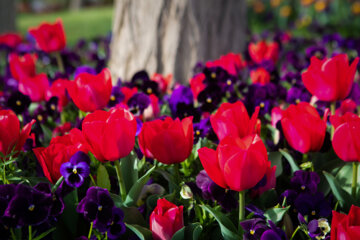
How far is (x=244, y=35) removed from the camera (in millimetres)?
3352

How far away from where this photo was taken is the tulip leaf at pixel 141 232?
3.73 feet

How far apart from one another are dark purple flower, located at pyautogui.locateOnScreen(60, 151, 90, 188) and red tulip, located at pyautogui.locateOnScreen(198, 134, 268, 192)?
1.12 ft

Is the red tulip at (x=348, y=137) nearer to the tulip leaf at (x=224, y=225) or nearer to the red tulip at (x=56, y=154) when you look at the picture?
the tulip leaf at (x=224, y=225)

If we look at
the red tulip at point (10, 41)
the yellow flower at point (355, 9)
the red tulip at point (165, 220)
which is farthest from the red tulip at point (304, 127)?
the yellow flower at point (355, 9)

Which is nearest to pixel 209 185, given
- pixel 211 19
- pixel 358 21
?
pixel 211 19

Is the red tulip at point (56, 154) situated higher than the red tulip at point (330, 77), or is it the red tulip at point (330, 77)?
the red tulip at point (330, 77)

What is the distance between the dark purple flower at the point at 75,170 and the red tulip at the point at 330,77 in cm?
83

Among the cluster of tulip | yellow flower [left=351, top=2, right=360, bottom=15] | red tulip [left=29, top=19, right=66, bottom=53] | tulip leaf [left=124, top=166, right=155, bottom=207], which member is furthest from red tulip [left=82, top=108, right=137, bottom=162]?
yellow flower [left=351, top=2, right=360, bottom=15]

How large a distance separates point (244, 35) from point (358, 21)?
4.58 metres

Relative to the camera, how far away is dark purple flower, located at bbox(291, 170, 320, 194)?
1306 millimetres

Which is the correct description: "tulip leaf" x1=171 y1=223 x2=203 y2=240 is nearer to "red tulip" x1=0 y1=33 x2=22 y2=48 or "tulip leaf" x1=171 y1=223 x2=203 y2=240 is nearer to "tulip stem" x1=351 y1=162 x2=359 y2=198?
"tulip stem" x1=351 y1=162 x2=359 y2=198

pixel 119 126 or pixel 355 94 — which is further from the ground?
pixel 119 126

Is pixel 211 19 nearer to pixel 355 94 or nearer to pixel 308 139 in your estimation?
pixel 355 94

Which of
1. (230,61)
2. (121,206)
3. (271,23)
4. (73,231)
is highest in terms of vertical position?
(230,61)
